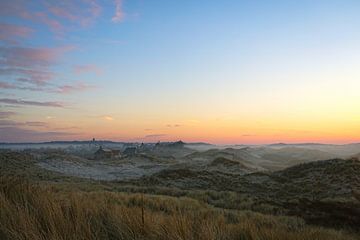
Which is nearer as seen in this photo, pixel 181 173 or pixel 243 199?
pixel 243 199

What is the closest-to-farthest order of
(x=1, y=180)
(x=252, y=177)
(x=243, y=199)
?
1. (x=1, y=180)
2. (x=243, y=199)
3. (x=252, y=177)

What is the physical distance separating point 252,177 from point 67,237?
35.2m

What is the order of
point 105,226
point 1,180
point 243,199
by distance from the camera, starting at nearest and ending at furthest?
point 105,226 < point 1,180 < point 243,199

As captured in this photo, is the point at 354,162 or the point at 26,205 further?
the point at 354,162

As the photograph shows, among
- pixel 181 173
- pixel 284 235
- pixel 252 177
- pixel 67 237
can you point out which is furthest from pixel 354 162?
pixel 67 237

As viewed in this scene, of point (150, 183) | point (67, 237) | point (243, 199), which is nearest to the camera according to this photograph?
point (67, 237)

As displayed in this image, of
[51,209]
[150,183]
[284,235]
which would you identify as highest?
[51,209]

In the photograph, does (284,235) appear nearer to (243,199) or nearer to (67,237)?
(67,237)

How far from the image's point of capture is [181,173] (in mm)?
40188

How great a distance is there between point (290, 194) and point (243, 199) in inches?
267

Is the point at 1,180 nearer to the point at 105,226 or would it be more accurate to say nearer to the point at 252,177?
the point at 105,226

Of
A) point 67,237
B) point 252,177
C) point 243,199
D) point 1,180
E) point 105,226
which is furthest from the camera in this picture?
point 252,177

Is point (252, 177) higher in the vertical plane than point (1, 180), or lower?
lower

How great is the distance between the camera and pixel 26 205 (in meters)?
5.82
